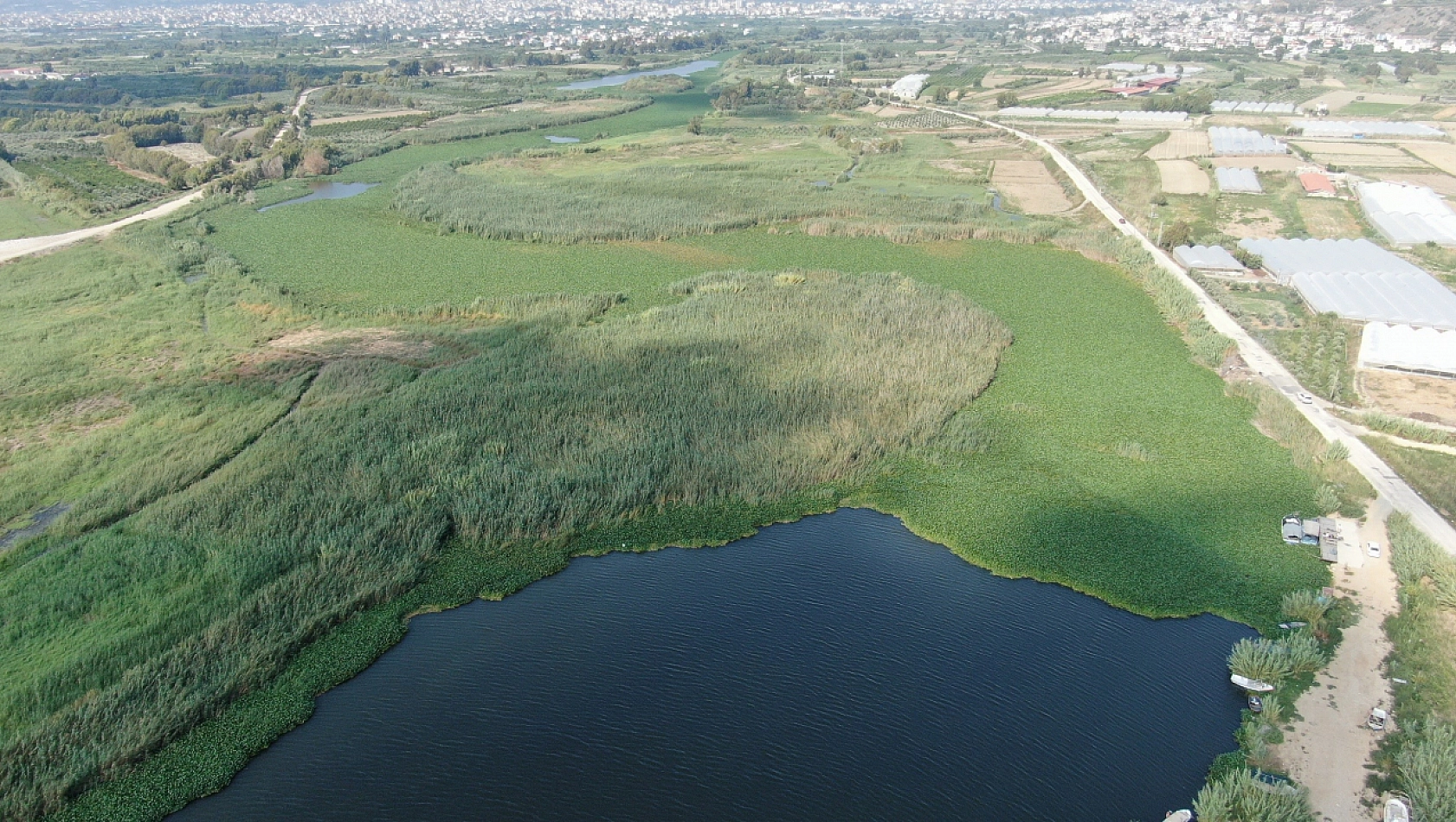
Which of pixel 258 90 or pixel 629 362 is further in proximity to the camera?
pixel 258 90

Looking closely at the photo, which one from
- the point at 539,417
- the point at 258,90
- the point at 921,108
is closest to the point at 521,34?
the point at 258,90

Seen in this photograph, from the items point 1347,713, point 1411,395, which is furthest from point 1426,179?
point 1347,713

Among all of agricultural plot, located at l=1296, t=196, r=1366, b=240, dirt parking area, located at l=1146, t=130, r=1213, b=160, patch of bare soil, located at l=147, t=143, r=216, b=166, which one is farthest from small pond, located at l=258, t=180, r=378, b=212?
dirt parking area, located at l=1146, t=130, r=1213, b=160

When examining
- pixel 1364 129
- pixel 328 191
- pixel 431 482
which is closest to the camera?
pixel 431 482

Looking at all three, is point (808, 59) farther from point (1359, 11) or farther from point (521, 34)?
point (1359, 11)

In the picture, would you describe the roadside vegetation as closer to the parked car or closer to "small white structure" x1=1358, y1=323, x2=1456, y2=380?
the parked car

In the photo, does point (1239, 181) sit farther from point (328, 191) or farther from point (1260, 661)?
point (328, 191)
